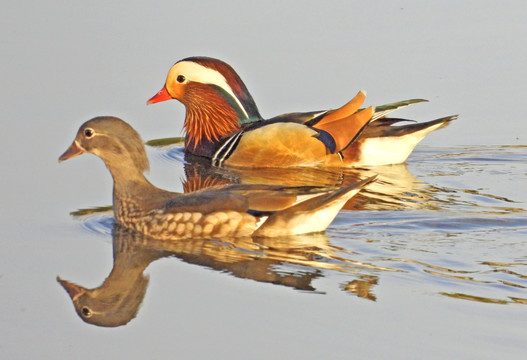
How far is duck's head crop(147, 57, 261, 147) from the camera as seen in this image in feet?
37.3

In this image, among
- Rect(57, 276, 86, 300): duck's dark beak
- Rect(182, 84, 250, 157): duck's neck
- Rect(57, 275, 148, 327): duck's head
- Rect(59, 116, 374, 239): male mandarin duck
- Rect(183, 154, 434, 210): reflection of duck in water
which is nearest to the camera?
Rect(57, 275, 148, 327): duck's head

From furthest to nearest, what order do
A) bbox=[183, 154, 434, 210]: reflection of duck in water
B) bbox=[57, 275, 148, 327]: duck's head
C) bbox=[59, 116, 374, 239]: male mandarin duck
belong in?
bbox=[183, 154, 434, 210]: reflection of duck in water → bbox=[59, 116, 374, 239]: male mandarin duck → bbox=[57, 275, 148, 327]: duck's head

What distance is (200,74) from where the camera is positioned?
37.8 feet

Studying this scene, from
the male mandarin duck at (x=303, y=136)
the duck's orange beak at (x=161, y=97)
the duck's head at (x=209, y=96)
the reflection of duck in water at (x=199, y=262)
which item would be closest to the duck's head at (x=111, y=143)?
the reflection of duck in water at (x=199, y=262)

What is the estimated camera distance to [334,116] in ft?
35.0

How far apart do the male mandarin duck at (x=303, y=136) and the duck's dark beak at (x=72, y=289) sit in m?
3.92

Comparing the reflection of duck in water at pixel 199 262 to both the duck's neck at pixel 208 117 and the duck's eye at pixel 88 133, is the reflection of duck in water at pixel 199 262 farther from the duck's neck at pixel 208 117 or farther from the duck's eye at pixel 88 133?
the duck's neck at pixel 208 117

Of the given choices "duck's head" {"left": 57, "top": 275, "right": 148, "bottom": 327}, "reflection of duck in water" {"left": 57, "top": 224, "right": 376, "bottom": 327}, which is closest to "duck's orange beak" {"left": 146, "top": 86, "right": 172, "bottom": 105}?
"reflection of duck in water" {"left": 57, "top": 224, "right": 376, "bottom": 327}

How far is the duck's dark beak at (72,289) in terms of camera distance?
6893 mm

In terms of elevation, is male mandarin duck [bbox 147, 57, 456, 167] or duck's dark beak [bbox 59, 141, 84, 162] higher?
male mandarin duck [bbox 147, 57, 456, 167]

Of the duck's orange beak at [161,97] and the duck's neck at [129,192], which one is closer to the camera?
the duck's neck at [129,192]

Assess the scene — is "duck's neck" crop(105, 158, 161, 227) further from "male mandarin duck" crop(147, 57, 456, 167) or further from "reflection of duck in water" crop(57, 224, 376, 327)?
"male mandarin duck" crop(147, 57, 456, 167)

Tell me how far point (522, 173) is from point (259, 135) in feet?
8.07

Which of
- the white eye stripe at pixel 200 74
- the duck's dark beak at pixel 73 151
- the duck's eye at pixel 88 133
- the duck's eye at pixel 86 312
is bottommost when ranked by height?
the duck's eye at pixel 86 312
